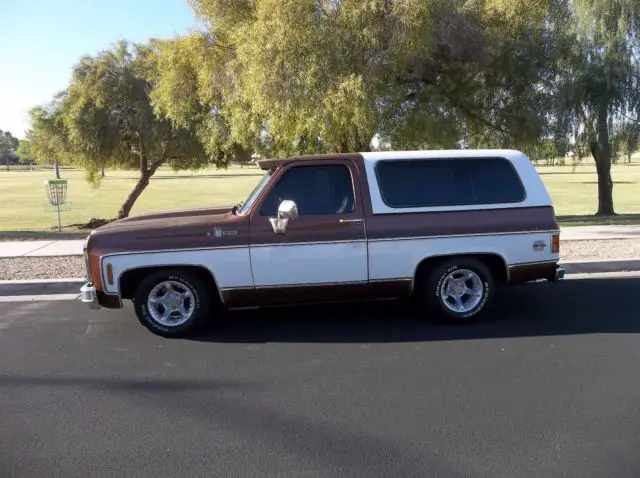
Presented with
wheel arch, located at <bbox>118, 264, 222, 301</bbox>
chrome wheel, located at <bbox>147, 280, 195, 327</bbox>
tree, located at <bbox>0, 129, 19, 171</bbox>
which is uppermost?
tree, located at <bbox>0, 129, 19, 171</bbox>

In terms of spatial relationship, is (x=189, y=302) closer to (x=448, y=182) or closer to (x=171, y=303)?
(x=171, y=303)

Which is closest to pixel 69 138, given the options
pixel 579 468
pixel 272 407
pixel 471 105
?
pixel 471 105

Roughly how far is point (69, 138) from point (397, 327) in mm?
17425

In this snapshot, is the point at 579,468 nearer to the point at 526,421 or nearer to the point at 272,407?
the point at 526,421

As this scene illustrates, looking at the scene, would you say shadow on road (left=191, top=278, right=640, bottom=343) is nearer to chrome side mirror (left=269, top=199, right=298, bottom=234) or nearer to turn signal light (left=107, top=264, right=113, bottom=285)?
turn signal light (left=107, top=264, right=113, bottom=285)

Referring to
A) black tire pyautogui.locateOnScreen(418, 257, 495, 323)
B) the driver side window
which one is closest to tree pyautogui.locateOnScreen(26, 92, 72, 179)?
the driver side window

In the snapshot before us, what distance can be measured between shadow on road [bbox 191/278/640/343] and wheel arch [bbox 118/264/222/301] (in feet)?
1.90

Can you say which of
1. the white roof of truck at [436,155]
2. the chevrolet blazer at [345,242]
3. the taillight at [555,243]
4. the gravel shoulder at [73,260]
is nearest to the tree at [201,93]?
the gravel shoulder at [73,260]

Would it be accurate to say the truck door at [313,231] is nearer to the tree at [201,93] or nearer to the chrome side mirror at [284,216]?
the chrome side mirror at [284,216]

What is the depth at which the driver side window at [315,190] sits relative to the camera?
19.4 ft

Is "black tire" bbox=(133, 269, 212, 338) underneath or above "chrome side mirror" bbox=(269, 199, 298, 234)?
underneath

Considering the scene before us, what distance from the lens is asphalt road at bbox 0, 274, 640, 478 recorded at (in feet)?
11.4

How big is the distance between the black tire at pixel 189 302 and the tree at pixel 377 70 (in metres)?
6.94

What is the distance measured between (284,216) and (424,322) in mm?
1968
